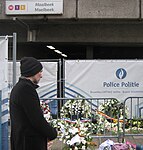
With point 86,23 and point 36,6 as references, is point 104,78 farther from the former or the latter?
point 36,6

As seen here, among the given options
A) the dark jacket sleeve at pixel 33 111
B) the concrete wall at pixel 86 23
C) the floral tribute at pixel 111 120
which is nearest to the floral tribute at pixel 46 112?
the floral tribute at pixel 111 120

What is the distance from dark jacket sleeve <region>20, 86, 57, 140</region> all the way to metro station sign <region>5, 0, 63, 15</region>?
35.0 ft

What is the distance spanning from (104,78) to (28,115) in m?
8.91

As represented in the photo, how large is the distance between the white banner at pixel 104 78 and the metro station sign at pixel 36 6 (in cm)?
274

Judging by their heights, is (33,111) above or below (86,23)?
below

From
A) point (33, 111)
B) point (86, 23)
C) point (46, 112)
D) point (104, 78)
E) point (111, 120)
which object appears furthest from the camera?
point (86, 23)

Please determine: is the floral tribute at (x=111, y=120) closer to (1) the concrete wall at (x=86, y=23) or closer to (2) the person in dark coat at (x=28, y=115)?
(2) the person in dark coat at (x=28, y=115)

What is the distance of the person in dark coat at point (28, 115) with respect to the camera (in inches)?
133

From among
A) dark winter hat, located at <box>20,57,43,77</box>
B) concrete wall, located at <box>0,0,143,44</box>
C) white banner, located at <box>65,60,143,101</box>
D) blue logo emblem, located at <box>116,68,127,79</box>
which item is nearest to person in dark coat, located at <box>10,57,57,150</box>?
dark winter hat, located at <box>20,57,43,77</box>

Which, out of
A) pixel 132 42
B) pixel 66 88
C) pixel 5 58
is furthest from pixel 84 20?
pixel 5 58

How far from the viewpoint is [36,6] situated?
13805 mm

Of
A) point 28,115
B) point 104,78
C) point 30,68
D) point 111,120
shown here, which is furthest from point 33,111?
point 104,78

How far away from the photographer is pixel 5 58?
5863mm

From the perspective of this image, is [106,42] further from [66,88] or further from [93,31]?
[66,88]
